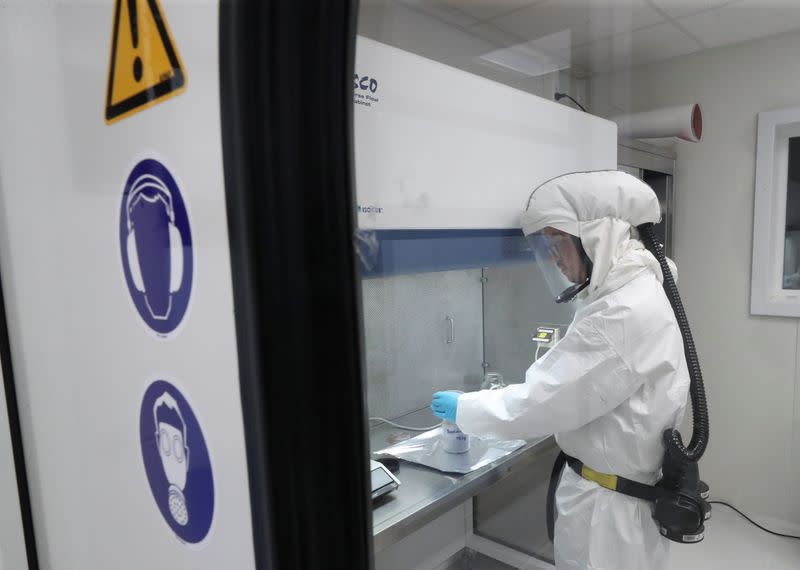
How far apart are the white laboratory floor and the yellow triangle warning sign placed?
74.1 inches

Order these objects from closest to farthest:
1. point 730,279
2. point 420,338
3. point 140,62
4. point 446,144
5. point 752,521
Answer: point 140,62, point 446,144, point 730,279, point 752,521, point 420,338

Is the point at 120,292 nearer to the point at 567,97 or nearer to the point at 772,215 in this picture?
the point at 772,215

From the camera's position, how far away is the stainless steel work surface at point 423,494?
1079 millimetres

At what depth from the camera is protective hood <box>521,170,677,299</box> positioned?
115 cm

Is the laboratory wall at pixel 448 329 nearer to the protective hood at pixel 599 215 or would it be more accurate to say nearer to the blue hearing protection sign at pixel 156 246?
the protective hood at pixel 599 215

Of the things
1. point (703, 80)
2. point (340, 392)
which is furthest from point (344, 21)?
point (703, 80)

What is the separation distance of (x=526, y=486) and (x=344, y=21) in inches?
72.6

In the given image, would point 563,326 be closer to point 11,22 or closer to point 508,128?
point 508,128

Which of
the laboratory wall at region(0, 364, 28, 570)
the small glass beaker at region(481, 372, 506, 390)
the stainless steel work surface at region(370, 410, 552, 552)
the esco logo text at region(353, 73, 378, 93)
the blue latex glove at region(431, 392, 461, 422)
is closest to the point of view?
the laboratory wall at region(0, 364, 28, 570)

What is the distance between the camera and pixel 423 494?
3.92ft

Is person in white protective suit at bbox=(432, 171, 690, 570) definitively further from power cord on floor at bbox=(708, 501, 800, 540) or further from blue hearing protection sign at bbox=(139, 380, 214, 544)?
blue hearing protection sign at bbox=(139, 380, 214, 544)

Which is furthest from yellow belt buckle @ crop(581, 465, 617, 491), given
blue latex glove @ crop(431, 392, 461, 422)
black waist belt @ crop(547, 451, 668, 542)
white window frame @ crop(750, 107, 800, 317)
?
white window frame @ crop(750, 107, 800, 317)

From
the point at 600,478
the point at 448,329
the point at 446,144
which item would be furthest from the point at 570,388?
the point at 448,329

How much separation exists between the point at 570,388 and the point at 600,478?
281 mm
